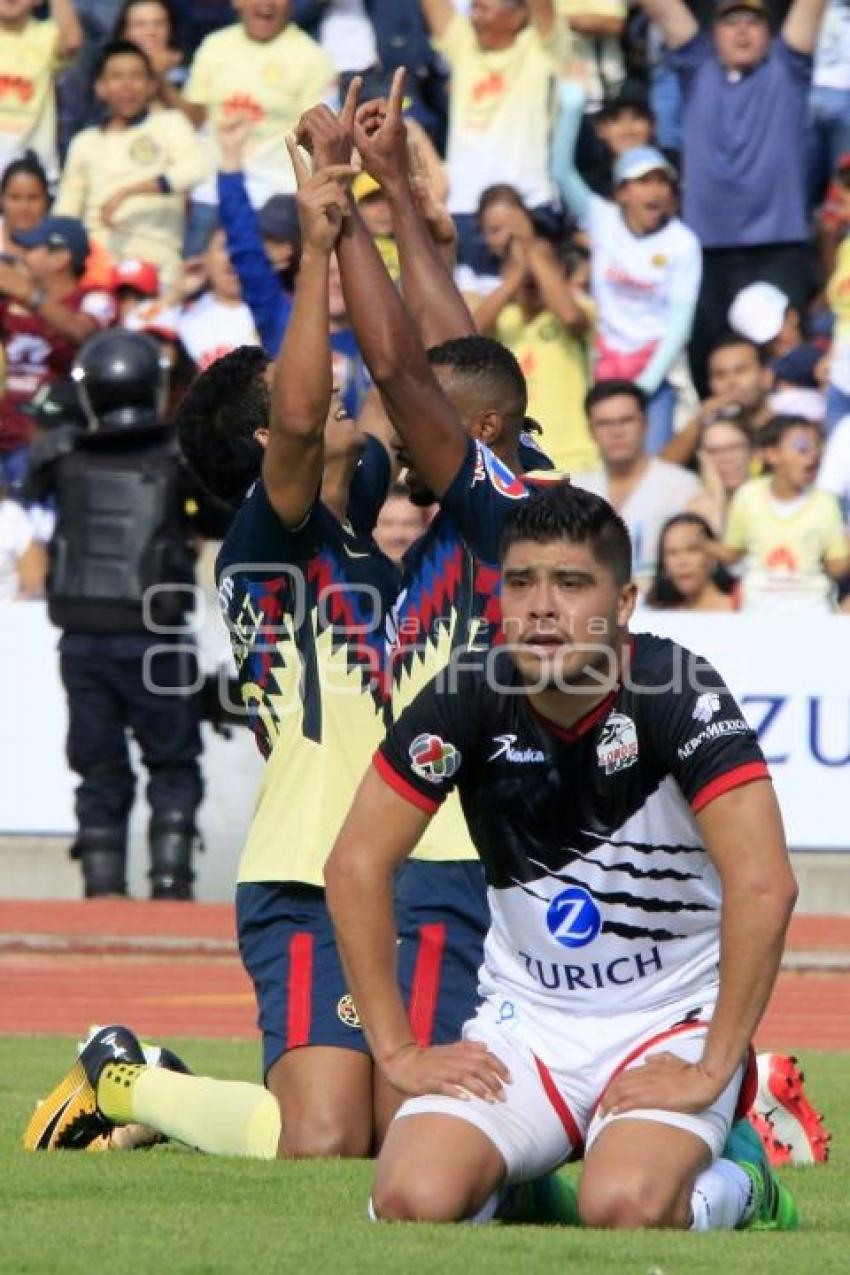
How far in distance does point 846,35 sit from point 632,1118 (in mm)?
12493

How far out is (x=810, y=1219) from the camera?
6.59m

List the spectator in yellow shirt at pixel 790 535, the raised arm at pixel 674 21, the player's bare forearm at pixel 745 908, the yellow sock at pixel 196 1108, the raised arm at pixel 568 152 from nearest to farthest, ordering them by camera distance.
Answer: the player's bare forearm at pixel 745 908
the yellow sock at pixel 196 1108
the spectator in yellow shirt at pixel 790 535
the raised arm at pixel 568 152
the raised arm at pixel 674 21

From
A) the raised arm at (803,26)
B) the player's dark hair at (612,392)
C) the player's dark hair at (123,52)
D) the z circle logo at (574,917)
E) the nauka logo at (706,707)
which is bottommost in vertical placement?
the player's dark hair at (612,392)

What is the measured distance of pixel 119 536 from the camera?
1462 cm

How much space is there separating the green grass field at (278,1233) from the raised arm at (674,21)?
10986 millimetres

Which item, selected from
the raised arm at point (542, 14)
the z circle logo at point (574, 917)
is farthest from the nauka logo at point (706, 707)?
the raised arm at point (542, 14)

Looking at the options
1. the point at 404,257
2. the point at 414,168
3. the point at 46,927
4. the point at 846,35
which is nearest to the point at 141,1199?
the point at 404,257

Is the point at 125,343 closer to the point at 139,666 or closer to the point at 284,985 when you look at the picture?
the point at 139,666

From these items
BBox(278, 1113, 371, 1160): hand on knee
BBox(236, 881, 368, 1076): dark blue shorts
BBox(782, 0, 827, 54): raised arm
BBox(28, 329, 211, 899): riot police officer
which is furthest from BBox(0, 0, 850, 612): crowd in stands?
BBox(278, 1113, 371, 1160): hand on knee

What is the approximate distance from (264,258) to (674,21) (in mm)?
5905

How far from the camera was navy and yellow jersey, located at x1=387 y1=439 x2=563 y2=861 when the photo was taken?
24.2 feet

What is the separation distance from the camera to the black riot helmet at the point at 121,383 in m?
14.4

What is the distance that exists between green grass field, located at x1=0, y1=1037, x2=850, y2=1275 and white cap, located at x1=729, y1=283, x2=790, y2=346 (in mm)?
9740

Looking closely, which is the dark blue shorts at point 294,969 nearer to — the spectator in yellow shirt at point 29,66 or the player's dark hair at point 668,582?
the player's dark hair at point 668,582
